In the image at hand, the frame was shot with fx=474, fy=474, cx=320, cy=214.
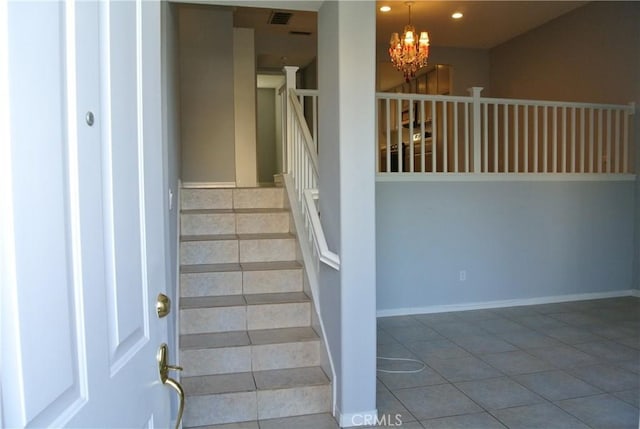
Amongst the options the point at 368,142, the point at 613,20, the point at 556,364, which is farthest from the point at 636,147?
the point at 368,142

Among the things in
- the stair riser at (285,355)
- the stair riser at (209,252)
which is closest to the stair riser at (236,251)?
the stair riser at (209,252)

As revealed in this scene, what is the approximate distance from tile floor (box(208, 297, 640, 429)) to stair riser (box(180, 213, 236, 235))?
1.57 m

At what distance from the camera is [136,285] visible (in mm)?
997

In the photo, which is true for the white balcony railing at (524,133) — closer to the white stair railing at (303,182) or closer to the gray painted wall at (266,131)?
the white stair railing at (303,182)

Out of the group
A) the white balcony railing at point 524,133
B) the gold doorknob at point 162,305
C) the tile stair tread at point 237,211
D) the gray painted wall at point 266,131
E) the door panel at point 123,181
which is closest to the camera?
the door panel at point 123,181

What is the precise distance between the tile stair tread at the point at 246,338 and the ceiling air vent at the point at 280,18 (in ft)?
14.2

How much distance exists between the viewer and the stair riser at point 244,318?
3037mm

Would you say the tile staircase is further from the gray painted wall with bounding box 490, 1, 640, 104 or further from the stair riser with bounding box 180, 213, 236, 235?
the gray painted wall with bounding box 490, 1, 640, 104

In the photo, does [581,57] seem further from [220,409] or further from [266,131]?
[266,131]

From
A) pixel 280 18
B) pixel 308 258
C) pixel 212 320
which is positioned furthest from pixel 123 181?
pixel 280 18

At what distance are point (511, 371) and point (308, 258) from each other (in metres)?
1.62

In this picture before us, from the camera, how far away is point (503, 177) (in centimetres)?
497

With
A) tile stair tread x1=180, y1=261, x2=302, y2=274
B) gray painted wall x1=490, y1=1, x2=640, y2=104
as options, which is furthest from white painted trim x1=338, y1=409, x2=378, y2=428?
gray painted wall x1=490, y1=1, x2=640, y2=104

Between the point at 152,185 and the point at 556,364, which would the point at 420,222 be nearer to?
the point at 556,364
